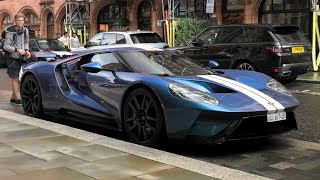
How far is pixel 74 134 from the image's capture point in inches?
243

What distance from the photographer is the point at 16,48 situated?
961cm

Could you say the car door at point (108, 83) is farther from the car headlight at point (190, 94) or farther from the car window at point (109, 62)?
the car headlight at point (190, 94)

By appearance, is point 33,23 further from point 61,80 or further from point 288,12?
point 61,80

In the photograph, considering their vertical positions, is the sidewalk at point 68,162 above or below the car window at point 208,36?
below

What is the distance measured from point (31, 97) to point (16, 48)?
1.85 m

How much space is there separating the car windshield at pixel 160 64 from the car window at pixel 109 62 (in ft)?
0.36

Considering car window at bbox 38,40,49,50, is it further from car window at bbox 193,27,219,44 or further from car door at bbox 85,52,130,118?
car door at bbox 85,52,130,118

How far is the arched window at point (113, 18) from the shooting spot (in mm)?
27894

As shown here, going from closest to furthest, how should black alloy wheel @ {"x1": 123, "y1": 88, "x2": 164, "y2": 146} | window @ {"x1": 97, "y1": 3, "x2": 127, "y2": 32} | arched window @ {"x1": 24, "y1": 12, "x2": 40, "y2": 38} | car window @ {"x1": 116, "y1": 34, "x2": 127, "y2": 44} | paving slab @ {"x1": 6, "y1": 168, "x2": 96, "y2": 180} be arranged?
paving slab @ {"x1": 6, "y1": 168, "x2": 96, "y2": 180} → black alloy wheel @ {"x1": 123, "y1": 88, "x2": 164, "y2": 146} → car window @ {"x1": 116, "y1": 34, "x2": 127, "y2": 44} → window @ {"x1": 97, "y1": 3, "x2": 127, "y2": 32} → arched window @ {"x1": 24, "y1": 12, "x2": 40, "y2": 38}

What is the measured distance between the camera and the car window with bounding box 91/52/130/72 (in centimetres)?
657

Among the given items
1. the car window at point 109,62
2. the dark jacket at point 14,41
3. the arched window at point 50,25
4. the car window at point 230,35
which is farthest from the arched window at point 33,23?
the car window at point 109,62

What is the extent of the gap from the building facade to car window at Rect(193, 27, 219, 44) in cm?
→ 397

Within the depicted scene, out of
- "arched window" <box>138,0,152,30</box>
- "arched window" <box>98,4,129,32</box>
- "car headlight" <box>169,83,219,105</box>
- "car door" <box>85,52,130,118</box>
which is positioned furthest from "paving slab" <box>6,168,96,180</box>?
"arched window" <box>98,4,129,32</box>

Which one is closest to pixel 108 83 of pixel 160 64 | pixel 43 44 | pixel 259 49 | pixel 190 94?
pixel 160 64
